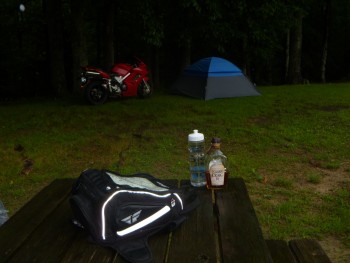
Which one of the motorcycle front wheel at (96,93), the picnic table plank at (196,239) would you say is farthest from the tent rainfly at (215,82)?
the picnic table plank at (196,239)

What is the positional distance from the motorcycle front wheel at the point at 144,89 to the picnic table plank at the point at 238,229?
29.2 feet

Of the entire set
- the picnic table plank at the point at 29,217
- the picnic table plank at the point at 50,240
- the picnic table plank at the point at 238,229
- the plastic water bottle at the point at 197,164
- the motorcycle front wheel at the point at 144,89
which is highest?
the plastic water bottle at the point at 197,164

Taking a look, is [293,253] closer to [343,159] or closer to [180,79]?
[343,159]

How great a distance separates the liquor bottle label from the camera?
7.94ft

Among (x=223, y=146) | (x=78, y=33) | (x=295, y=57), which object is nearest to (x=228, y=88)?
(x=78, y=33)

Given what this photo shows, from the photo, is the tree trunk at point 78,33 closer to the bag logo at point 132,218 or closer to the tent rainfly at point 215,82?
the tent rainfly at point 215,82

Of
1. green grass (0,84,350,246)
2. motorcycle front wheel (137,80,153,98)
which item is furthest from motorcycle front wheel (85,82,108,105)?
motorcycle front wheel (137,80,153,98)

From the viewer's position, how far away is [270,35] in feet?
54.6

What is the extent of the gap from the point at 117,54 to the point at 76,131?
13.7 metres

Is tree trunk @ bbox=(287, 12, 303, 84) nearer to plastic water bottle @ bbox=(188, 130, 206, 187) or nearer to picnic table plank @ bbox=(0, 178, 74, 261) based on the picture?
plastic water bottle @ bbox=(188, 130, 206, 187)

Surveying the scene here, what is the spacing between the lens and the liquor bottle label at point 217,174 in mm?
2420

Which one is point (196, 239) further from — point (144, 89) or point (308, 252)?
point (144, 89)

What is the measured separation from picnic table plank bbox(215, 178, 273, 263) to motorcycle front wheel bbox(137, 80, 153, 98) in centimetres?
890

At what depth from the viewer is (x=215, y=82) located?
11.2m
